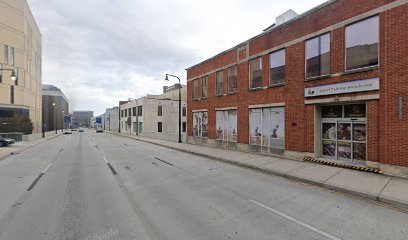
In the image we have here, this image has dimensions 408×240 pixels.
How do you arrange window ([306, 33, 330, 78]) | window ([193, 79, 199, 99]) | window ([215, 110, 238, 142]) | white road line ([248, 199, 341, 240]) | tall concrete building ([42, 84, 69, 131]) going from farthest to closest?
1. tall concrete building ([42, 84, 69, 131])
2. window ([193, 79, 199, 99])
3. window ([215, 110, 238, 142])
4. window ([306, 33, 330, 78])
5. white road line ([248, 199, 341, 240])

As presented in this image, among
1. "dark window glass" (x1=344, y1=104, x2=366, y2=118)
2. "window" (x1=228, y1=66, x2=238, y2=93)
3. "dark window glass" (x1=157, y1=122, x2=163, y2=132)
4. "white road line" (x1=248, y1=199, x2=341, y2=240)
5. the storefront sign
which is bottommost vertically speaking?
"white road line" (x1=248, y1=199, x2=341, y2=240)

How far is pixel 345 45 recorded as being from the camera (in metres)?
10.4

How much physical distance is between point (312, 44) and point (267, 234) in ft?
36.2

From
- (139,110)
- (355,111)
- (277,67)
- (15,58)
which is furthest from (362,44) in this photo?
(15,58)

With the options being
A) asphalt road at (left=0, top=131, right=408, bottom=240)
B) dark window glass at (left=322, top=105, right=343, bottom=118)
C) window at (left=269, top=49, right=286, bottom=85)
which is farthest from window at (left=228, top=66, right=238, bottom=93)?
asphalt road at (left=0, top=131, right=408, bottom=240)

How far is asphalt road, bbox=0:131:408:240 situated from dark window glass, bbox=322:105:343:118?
17.1 feet

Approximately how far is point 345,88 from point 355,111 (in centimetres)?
126

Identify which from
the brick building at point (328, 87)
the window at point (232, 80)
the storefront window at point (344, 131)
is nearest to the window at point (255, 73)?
the brick building at point (328, 87)

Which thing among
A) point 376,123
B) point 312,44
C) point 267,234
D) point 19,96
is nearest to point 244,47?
point 312,44

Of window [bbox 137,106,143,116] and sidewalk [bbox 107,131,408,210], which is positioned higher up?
window [bbox 137,106,143,116]

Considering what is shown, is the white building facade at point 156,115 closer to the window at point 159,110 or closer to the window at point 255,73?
the window at point 159,110

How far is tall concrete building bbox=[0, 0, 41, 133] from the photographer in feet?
112

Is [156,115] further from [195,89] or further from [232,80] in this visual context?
[232,80]

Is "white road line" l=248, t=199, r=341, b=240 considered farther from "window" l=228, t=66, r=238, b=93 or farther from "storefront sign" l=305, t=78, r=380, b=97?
"window" l=228, t=66, r=238, b=93
